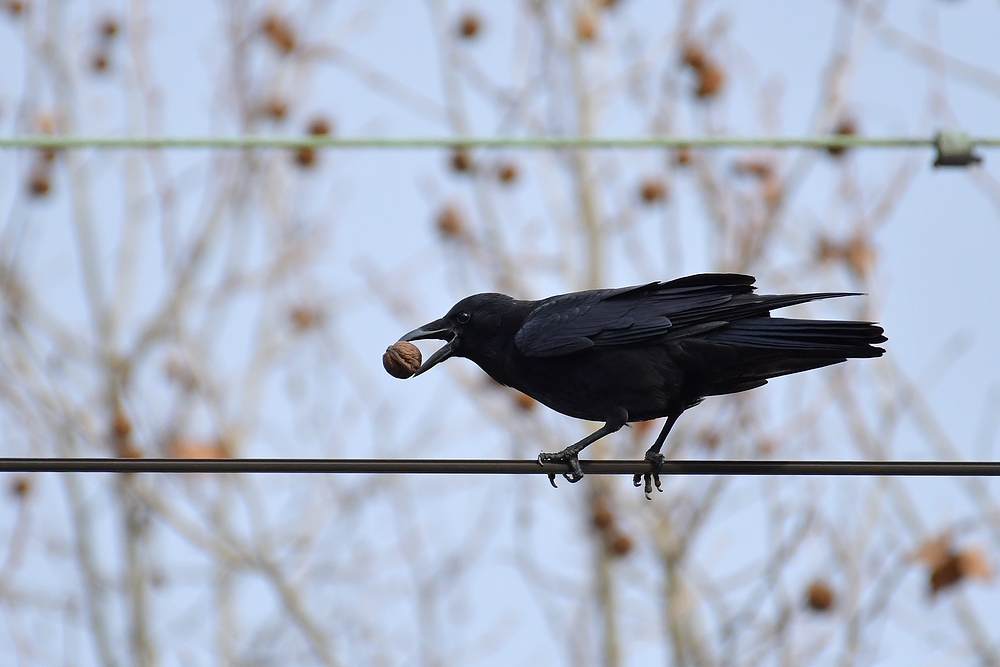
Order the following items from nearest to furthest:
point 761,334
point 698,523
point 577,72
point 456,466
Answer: point 456,466 < point 761,334 < point 698,523 < point 577,72

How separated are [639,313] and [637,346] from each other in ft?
0.43

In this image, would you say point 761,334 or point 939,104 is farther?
point 939,104

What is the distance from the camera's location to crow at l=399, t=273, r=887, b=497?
419 centimetres

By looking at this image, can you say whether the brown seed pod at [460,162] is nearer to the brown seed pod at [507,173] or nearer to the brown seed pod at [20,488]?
the brown seed pod at [507,173]

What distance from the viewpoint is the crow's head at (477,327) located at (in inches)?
191

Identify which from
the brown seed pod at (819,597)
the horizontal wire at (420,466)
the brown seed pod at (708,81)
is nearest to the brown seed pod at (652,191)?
the brown seed pod at (708,81)

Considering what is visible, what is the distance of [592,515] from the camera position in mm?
7867

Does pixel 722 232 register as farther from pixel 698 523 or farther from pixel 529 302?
pixel 529 302

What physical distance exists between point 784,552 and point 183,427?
4.21 m

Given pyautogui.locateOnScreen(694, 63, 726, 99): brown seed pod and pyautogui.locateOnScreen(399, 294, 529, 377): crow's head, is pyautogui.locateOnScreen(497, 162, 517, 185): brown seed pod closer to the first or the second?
pyautogui.locateOnScreen(694, 63, 726, 99): brown seed pod

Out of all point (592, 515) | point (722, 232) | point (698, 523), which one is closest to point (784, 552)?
point (698, 523)

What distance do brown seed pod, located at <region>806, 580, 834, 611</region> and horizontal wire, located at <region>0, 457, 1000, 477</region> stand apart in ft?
12.9

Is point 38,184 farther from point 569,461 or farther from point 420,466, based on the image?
point 420,466

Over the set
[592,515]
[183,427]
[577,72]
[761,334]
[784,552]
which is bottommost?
[761,334]
